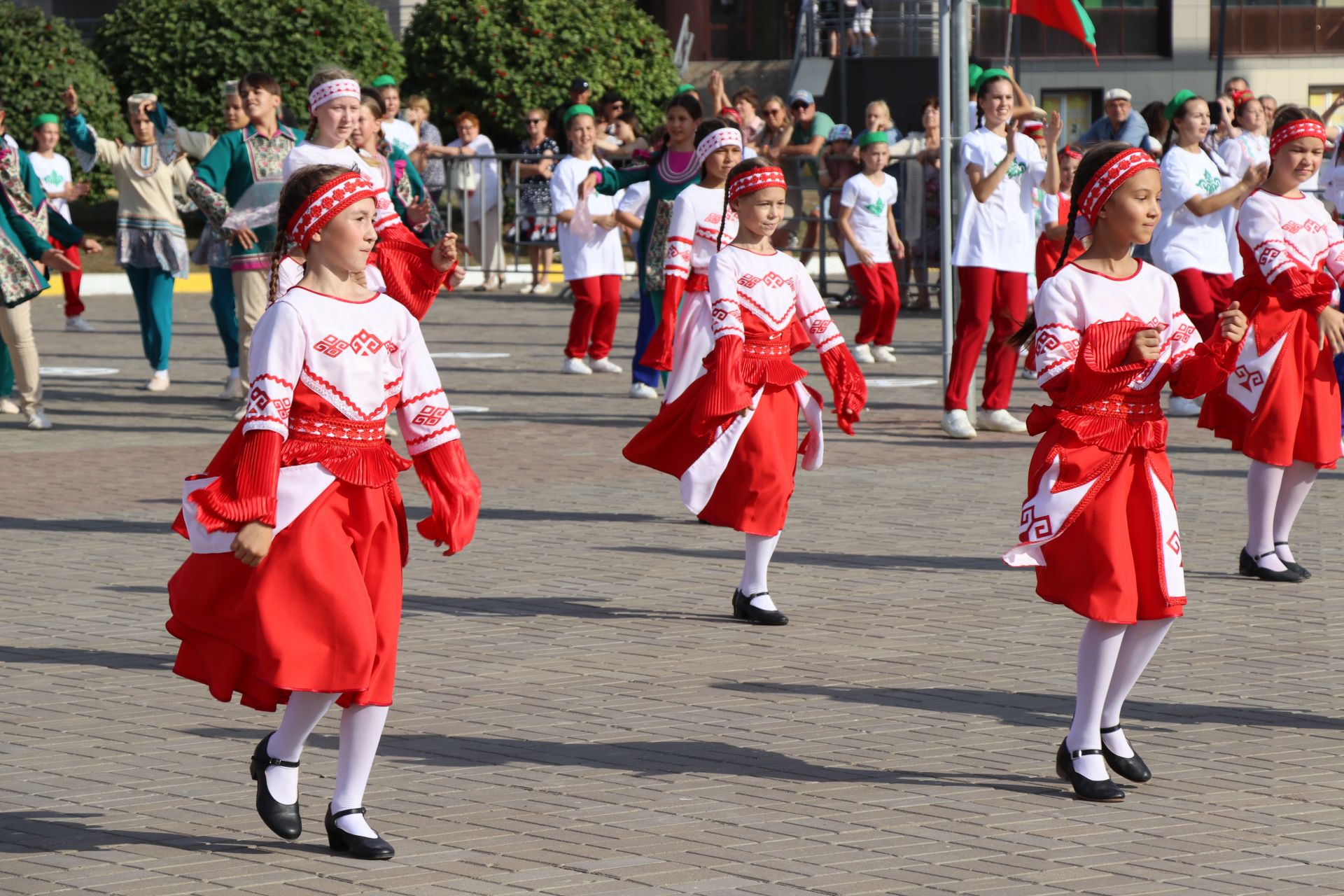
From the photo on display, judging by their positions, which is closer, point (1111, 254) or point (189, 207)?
point (1111, 254)

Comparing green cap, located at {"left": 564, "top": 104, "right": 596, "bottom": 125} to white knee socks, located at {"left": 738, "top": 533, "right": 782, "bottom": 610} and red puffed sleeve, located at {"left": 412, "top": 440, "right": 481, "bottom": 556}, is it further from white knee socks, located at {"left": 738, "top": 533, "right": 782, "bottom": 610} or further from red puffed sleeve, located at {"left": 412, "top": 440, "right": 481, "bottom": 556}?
red puffed sleeve, located at {"left": 412, "top": 440, "right": 481, "bottom": 556}

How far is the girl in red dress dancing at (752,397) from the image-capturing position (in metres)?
7.48

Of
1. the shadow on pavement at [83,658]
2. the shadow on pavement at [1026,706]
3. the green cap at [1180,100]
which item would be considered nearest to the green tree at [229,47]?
the green cap at [1180,100]

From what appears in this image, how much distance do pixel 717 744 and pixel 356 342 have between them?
1703mm

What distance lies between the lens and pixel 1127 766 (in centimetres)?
538

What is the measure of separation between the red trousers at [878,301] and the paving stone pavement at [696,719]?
5543mm

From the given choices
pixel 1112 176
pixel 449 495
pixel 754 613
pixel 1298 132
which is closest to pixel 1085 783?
pixel 1112 176

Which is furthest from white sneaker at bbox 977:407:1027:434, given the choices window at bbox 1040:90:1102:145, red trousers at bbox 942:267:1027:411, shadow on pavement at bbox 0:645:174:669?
window at bbox 1040:90:1102:145

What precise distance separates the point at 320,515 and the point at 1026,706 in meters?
2.50

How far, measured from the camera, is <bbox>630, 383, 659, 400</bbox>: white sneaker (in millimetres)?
14055

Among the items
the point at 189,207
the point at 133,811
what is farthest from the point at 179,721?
the point at 189,207

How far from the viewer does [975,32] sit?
33062 millimetres

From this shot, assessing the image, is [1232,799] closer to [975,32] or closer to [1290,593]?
[1290,593]

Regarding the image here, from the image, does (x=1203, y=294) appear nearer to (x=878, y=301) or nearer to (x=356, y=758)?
(x=878, y=301)
